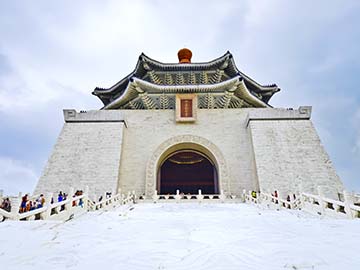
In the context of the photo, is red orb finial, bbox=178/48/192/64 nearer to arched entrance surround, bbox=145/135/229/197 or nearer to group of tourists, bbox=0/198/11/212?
arched entrance surround, bbox=145/135/229/197

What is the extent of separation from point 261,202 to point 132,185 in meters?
6.72

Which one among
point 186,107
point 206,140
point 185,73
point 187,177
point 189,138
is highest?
point 185,73

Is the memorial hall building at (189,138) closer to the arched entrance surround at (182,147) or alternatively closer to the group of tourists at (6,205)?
the arched entrance surround at (182,147)

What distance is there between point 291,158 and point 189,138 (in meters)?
5.55

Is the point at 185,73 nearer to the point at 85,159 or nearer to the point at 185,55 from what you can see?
the point at 185,55

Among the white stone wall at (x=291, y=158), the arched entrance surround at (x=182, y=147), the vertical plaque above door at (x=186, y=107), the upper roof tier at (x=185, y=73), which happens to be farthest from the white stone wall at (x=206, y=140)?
the upper roof tier at (x=185, y=73)

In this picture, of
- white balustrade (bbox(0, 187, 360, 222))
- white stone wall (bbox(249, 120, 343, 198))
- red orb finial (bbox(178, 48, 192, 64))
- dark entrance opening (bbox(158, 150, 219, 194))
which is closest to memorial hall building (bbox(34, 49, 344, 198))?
white stone wall (bbox(249, 120, 343, 198))

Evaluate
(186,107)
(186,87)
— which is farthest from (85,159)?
(186,87)

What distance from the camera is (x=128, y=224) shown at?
460cm

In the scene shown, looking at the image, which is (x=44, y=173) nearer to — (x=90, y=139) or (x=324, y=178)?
(x=90, y=139)

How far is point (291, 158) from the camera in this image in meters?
12.6

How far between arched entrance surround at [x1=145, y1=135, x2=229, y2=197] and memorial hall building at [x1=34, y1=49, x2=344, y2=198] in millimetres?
53

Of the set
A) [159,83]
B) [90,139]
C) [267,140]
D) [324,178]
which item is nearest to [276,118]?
[267,140]

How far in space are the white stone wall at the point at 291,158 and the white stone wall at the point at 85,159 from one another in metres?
7.53
